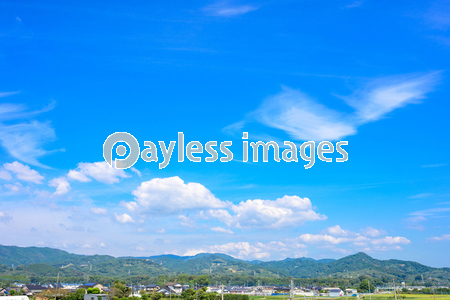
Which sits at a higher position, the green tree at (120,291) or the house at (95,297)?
the green tree at (120,291)

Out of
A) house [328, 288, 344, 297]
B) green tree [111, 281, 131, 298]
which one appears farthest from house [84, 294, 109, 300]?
house [328, 288, 344, 297]

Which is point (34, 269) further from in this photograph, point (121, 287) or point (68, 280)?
point (121, 287)

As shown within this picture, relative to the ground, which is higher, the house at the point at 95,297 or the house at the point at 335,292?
the house at the point at 95,297

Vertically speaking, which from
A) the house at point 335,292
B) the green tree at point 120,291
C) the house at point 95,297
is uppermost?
the green tree at point 120,291

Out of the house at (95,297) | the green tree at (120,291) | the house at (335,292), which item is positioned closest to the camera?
the house at (95,297)

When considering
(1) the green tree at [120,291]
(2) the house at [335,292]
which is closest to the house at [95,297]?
(1) the green tree at [120,291]

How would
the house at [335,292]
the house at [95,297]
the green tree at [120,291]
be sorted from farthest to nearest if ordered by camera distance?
the house at [335,292] → the green tree at [120,291] → the house at [95,297]

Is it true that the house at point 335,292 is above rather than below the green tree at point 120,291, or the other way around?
below

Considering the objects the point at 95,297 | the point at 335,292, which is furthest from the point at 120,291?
the point at 335,292

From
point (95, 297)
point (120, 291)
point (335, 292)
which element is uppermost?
point (120, 291)

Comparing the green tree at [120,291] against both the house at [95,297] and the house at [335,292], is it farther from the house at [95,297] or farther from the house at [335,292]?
the house at [335,292]

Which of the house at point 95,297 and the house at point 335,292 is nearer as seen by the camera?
the house at point 95,297

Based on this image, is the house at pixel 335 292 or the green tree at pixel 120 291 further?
the house at pixel 335 292

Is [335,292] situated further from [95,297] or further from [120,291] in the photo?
[95,297]
